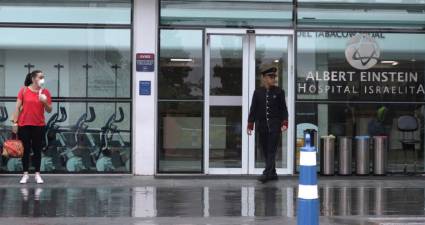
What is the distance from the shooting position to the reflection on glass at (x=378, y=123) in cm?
1390

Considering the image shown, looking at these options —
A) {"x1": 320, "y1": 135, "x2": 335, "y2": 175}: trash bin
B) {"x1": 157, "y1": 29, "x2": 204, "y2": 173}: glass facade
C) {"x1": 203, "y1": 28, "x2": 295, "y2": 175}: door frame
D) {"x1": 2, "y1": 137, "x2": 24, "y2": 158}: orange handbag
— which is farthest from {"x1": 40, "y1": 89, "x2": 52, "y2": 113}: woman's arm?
{"x1": 320, "y1": 135, "x2": 335, "y2": 175}: trash bin

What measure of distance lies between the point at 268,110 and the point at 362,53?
8.58 feet

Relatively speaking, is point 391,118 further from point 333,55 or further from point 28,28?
point 28,28

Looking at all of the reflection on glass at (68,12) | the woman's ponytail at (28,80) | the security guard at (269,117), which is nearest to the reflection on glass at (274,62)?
the security guard at (269,117)

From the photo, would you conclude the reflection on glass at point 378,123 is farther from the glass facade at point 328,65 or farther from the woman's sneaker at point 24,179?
the woman's sneaker at point 24,179

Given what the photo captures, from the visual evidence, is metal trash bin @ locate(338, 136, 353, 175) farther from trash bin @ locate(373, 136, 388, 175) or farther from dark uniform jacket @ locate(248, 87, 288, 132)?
→ dark uniform jacket @ locate(248, 87, 288, 132)

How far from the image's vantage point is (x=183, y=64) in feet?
44.5

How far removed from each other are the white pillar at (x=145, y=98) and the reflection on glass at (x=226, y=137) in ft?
3.79

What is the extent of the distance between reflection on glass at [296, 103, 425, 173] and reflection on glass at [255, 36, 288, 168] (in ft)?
2.17

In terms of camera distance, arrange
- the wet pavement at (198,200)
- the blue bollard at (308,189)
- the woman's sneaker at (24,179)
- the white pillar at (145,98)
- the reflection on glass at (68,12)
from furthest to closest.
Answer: the reflection on glass at (68,12) < the white pillar at (145,98) < the woman's sneaker at (24,179) < the wet pavement at (198,200) < the blue bollard at (308,189)

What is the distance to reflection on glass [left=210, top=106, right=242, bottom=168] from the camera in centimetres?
1365

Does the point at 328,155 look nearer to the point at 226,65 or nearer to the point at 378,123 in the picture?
the point at 378,123

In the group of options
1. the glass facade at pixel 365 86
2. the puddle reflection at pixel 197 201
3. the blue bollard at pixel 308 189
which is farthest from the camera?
the glass facade at pixel 365 86

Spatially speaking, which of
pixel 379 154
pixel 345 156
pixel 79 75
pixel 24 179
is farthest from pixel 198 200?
pixel 379 154
